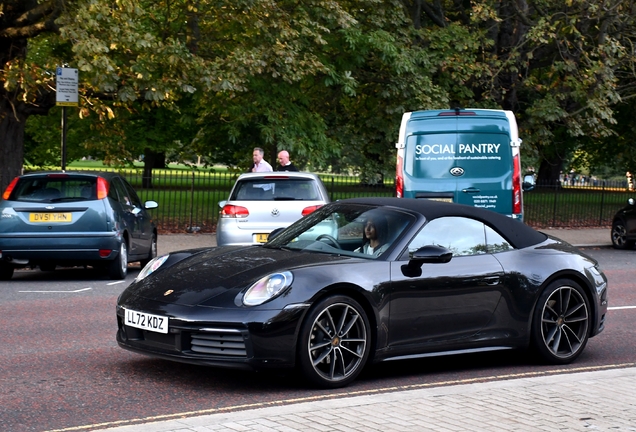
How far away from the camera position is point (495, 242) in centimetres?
827

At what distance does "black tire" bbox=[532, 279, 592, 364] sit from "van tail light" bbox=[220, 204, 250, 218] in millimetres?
7034

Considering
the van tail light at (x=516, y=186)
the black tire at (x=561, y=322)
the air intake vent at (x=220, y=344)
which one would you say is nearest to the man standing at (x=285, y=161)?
the van tail light at (x=516, y=186)

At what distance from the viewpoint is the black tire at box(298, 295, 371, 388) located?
6973 millimetres

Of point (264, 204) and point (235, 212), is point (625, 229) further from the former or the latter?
point (235, 212)

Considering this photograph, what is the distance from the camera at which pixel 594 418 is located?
5953 mm

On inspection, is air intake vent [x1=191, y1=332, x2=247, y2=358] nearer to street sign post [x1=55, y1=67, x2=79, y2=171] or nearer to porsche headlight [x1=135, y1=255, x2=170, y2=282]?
porsche headlight [x1=135, y1=255, x2=170, y2=282]

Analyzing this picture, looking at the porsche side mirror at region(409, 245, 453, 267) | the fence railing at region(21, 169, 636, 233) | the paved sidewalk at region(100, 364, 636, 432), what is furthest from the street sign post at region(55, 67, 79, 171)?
the paved sidewalk at region(100, 364, 636, 432)

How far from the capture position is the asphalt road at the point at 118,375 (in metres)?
6.32

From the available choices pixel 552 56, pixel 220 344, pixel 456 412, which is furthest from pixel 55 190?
pixel 552 56

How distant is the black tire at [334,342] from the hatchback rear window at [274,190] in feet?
24.9

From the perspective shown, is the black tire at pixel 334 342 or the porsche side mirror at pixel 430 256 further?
the porsche side mirror at pixel 430 256

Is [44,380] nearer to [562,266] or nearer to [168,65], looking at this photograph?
[562,266]

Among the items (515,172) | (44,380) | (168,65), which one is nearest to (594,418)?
(44,380)

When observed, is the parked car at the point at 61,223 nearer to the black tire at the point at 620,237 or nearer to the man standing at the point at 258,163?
the man standing at the point at 258,163
